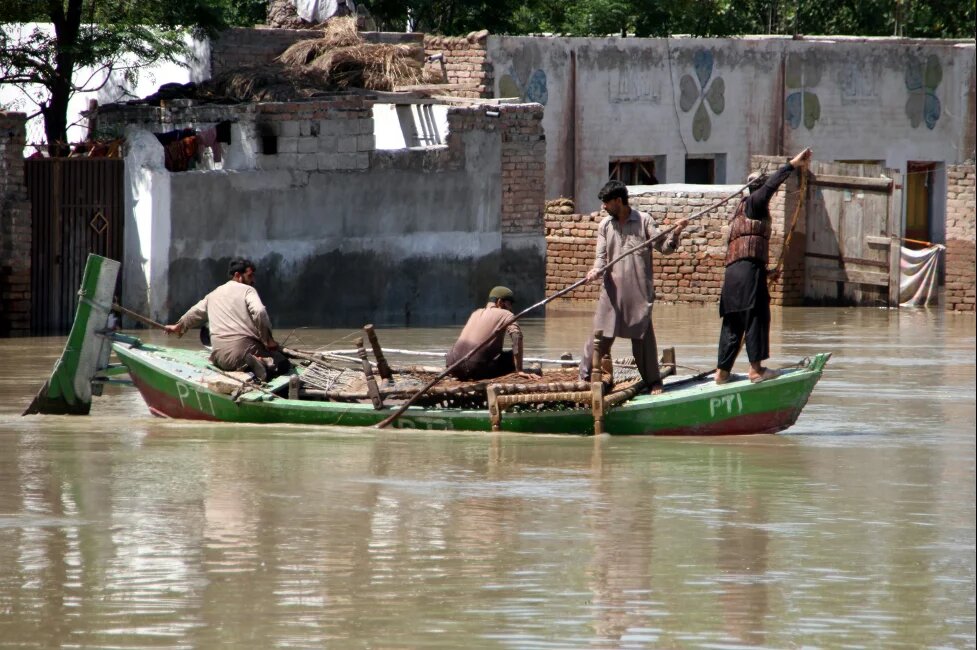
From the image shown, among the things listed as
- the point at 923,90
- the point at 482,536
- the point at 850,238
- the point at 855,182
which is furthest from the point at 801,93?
the point at 482,536

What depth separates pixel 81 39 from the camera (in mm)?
18453

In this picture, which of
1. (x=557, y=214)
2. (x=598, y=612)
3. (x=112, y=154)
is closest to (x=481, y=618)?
(x=598, y=612)

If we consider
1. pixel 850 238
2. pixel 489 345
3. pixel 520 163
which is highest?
pixel 520 163

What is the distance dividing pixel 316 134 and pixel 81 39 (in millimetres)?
2716

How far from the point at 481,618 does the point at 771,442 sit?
14.9 feet

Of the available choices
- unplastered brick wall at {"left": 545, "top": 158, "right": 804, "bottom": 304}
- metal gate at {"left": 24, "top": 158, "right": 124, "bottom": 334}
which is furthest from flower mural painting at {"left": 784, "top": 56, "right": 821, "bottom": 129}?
metal gate at {"left": 24, "top": 158, "right": 124, "bottom": 334}

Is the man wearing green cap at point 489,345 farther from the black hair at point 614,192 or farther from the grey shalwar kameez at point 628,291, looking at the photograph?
the black hair at point 614,192

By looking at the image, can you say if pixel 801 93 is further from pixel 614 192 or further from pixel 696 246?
pixel 614 192

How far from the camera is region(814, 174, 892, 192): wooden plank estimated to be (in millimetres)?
20781

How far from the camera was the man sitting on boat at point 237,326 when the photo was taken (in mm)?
11141

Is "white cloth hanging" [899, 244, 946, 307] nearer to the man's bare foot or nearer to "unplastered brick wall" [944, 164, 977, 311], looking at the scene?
"unplastered brick wall" [944, 164, 977, 311]

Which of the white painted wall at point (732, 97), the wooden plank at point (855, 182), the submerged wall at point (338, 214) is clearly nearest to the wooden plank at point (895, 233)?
the wooden plank at point (855, 182)

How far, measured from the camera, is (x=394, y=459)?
9.86 meters

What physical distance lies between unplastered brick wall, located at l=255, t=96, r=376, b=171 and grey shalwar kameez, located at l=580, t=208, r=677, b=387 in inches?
318
